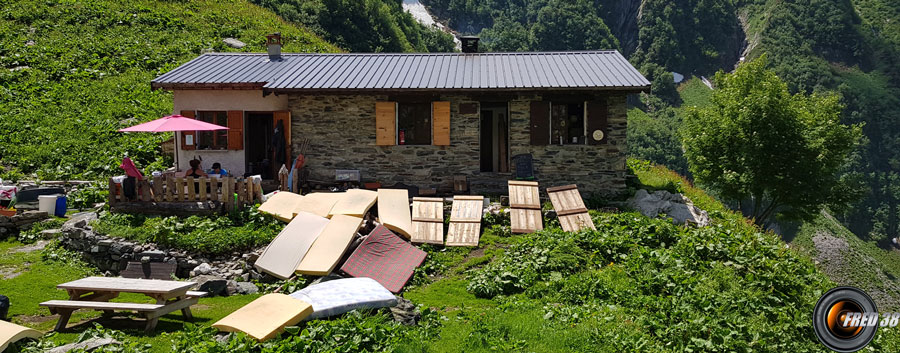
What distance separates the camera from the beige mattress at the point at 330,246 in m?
11.4

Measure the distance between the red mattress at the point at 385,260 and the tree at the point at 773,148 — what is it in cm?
1351

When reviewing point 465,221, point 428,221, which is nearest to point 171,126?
point 428,221

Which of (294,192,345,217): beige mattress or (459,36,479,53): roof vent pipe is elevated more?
(459,36,479,53): roof vent pipe

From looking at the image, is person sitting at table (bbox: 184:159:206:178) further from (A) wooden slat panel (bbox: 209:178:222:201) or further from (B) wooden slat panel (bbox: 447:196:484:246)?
(B) wooden slat panel (bbox: 447:196:484:246)

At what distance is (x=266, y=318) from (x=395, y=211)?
6030mm

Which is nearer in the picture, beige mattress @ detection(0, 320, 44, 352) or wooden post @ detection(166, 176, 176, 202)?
beige mattress @ detection(0, 320, 44, 352)

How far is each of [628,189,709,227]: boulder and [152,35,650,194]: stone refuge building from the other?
2.62 feet

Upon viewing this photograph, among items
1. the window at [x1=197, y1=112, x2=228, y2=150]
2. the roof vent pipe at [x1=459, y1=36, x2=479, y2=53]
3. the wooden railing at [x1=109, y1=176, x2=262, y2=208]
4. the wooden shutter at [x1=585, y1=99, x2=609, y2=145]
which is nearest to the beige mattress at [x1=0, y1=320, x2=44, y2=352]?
the wooden railing at [x1=109, y1=176, x2=262, y2=208]

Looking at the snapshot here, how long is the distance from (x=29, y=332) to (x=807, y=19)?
4385 inches

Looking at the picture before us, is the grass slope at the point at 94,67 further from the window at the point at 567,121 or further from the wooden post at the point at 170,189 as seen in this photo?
the window at the point at 567,121

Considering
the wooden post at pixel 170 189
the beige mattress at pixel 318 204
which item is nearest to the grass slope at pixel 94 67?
the wooden post at pixel 170 189

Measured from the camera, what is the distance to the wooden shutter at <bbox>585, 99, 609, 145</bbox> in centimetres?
1644

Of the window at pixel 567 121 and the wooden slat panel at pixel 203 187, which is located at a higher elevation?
the window at pixel 567 121

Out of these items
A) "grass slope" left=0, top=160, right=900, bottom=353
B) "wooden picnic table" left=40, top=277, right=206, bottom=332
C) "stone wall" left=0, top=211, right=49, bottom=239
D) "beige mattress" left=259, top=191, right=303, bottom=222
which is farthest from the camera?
"stone wall" left=0, top=211, right=49, bottom=239
